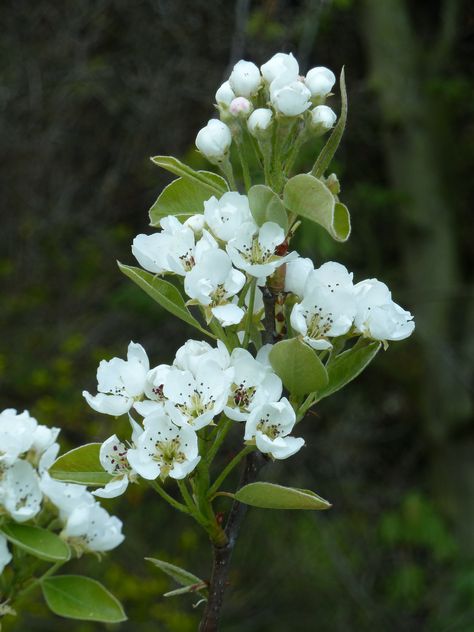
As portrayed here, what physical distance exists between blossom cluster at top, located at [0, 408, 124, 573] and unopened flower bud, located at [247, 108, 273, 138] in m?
0.55

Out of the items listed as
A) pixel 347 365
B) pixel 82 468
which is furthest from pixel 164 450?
pixel 347 365

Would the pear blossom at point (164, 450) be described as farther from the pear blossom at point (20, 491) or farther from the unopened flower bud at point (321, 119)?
the unopened flower bud at point (321, 119)

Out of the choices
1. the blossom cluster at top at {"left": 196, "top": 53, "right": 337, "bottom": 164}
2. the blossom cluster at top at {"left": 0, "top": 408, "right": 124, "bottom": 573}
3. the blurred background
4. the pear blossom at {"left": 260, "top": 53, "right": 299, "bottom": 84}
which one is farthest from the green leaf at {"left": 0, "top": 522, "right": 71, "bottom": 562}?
the blurred background

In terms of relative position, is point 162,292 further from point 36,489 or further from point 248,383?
point 36,489

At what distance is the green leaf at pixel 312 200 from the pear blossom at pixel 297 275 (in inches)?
2.8

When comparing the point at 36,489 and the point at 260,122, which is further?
the point at 36,489

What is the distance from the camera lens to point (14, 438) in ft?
4.43

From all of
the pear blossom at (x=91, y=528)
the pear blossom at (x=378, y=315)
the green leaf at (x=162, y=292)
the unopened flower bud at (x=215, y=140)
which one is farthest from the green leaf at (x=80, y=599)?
the unopened flower bud at (x=215, y=140)

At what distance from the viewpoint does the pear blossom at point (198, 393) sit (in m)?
1.14

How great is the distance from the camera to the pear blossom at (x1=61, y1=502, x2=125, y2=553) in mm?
1375

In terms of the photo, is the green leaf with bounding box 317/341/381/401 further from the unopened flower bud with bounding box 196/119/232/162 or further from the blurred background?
the blurred background

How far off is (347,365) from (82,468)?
16.3 inches

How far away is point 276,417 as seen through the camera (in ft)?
3.85

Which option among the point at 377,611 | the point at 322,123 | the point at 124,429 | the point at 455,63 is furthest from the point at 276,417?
the point at 455,63
